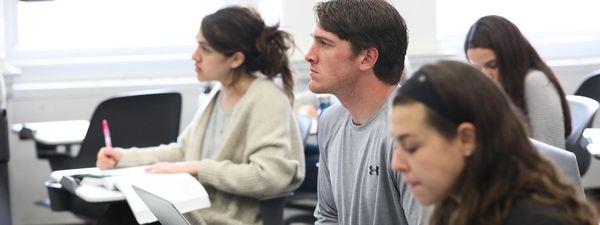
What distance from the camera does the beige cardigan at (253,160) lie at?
305 centimetres

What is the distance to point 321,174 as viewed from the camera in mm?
2492

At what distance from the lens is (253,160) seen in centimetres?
309

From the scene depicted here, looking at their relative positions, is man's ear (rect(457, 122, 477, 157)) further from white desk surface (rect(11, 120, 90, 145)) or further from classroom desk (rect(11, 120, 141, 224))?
white desk surface (rect(11, 120, 90, 145))

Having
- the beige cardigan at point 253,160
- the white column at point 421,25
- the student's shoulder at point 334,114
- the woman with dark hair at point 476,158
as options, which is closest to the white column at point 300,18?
the white column at point 421,25

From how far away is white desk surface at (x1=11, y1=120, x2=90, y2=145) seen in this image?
409 cm

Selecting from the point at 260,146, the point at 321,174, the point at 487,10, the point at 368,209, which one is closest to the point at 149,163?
the point at 260,146

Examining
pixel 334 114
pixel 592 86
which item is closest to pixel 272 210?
pixel 334 114

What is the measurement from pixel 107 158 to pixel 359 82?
4.42 feet

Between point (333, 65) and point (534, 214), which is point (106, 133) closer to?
point (333, 65)

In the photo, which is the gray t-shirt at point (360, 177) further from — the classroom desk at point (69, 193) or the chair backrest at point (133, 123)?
the chair backrest at point (133, 123)

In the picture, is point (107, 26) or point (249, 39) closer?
point (249, 39)

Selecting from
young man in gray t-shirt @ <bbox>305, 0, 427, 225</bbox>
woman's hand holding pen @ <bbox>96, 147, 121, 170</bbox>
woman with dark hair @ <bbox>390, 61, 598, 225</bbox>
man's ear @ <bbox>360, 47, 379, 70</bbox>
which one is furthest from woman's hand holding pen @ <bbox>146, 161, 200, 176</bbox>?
woman with dark hair @ <bbox>390, 61, 598, 225</bbox>

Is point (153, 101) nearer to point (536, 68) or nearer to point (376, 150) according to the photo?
point (536, 68)

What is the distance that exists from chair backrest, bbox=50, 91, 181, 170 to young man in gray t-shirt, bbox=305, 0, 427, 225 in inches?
69.0
